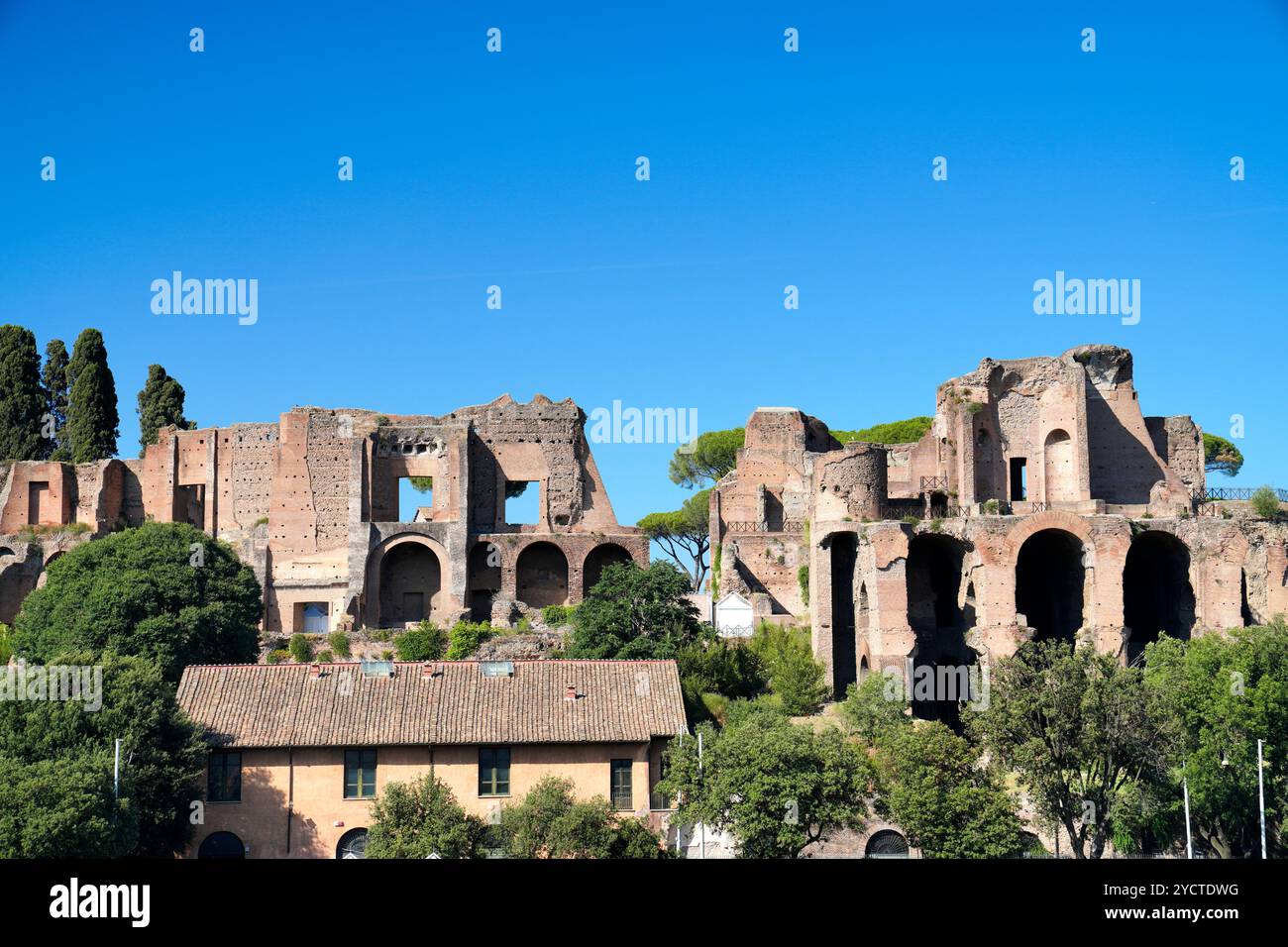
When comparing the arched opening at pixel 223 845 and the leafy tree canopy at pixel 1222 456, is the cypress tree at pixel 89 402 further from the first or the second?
the leafy tree canopy at pixel 1222 456

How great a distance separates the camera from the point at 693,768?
3312 centimetres

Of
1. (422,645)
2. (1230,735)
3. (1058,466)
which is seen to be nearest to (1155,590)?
(1058,466)

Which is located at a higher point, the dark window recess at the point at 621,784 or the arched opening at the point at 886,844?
the dark window recess at the point at 621,784

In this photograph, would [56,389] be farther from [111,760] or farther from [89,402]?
[111,760]

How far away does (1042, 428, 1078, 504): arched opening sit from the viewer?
5666cm

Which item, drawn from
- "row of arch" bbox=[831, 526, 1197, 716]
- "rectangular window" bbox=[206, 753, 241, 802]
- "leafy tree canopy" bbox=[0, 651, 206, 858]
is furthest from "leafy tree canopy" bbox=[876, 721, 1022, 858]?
"leafy tree canopy" bbox=[0, 651, 206, 858]

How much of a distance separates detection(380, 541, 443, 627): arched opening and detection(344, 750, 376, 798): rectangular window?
2622 centimetres

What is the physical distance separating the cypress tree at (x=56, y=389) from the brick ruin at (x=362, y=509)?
15.3 ft

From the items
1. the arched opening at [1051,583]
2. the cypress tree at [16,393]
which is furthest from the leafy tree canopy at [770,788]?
the cypress tree at [16,393]

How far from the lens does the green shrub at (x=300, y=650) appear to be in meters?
52.2
